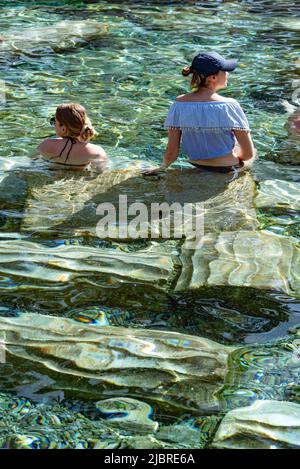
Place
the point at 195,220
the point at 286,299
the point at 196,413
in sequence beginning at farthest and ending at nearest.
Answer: the point at 195,220, the point at 286,299, the point at 196,413

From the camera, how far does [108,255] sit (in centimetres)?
498

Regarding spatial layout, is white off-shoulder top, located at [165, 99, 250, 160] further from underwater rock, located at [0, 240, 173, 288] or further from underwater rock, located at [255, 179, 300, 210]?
underwater rock, located at [0, 240, 173, 288]

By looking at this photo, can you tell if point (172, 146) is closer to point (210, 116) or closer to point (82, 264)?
point (210, 116)

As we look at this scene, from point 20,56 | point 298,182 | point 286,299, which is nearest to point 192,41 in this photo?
point 20,56

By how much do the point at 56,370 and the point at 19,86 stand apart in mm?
5792

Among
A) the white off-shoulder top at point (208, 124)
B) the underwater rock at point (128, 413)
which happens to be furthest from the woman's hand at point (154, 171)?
the underwater rock at point (128, 413)

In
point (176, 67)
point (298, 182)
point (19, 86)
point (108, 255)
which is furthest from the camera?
point (176, 67)

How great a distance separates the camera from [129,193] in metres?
6.04

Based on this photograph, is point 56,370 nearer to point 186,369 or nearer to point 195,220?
point 186,369

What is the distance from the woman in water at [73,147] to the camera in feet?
20.9

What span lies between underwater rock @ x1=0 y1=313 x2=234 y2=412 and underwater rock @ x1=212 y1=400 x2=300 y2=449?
0.55ft

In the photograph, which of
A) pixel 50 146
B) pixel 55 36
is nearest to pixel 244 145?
pixel 50 146

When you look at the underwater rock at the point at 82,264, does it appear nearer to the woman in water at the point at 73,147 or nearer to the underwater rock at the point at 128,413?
the underwater rock at the point at 128,413

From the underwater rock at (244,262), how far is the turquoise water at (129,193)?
A: 0.03 m
